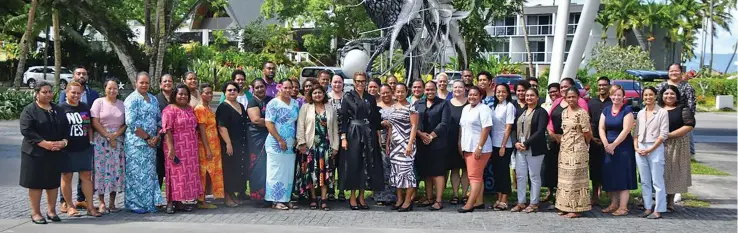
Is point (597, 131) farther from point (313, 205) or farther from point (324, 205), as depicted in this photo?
point (313, 205)

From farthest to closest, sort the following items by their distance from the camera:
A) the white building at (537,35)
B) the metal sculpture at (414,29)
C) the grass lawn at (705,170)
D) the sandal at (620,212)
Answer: the white building at (537,35) < the metal sculpture at (414,29) < the grass lawn at (705,170) < the sandal at (620,212)

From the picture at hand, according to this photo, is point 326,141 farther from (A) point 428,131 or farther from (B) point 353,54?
(B) point 353,54

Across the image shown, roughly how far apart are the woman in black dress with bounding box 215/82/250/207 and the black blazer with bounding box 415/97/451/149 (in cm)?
195

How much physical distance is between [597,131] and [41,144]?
5.69 meters

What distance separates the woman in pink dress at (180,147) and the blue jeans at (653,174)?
4.74m

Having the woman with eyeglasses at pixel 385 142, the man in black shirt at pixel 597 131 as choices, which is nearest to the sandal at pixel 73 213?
the woman with eyeglasses at pixel 385 142

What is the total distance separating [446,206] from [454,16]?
9677mm

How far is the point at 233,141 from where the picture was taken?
826 centimetres

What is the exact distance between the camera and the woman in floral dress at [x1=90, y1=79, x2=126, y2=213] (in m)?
7.56

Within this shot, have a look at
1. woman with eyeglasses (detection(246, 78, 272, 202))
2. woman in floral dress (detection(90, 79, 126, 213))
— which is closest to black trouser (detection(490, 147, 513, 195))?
woman with eyeglasses (detection(246, 78, 272, 202))

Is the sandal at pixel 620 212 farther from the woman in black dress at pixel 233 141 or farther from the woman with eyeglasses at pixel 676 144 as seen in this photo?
the woman in black dress at pixel 233 141

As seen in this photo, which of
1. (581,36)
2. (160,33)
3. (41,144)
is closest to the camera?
(41,144)

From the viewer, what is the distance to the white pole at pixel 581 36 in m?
12.0

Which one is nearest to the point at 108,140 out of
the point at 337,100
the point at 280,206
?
the point at 280,206
